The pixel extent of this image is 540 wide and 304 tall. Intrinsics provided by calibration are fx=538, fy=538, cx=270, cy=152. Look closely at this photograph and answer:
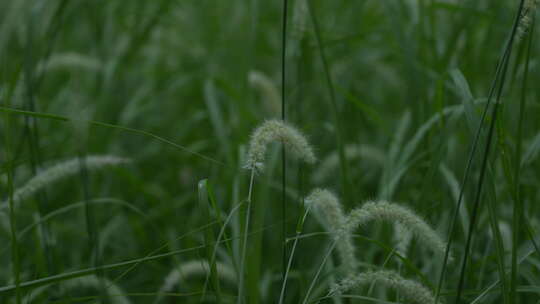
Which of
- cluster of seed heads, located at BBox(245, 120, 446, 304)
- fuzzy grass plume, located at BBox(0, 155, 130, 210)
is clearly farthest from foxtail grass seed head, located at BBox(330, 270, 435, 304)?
fuzzy grass plume, located at BBox(0, 155, 130, 210)

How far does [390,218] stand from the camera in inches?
49.4

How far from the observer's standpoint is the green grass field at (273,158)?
1366 mm

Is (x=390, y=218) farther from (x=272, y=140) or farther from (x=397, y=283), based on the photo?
(x=272, y=140)

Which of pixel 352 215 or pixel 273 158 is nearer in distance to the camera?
pixel 352 215

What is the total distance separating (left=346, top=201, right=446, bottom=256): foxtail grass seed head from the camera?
125 centimetres

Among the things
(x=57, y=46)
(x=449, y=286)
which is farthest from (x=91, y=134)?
(x=449, y=286)

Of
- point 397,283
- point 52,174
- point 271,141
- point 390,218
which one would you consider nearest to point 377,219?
point 390,218

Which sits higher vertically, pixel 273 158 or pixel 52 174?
pixel 52 174

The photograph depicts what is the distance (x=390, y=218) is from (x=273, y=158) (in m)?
1.15

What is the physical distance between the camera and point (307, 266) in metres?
2.43

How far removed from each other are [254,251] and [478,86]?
5.85 ft

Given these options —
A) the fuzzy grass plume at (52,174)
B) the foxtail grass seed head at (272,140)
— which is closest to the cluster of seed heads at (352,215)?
the foxtail grass seed head at (272,140)

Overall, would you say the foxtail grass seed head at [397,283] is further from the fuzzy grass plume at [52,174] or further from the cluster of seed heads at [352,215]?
the fuzzy grass plume at [52,174]

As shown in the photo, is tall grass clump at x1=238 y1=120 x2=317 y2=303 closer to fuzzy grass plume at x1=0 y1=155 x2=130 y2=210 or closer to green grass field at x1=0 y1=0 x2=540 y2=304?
green grass field at x1=0 y1=0 x2=540 y2=304
